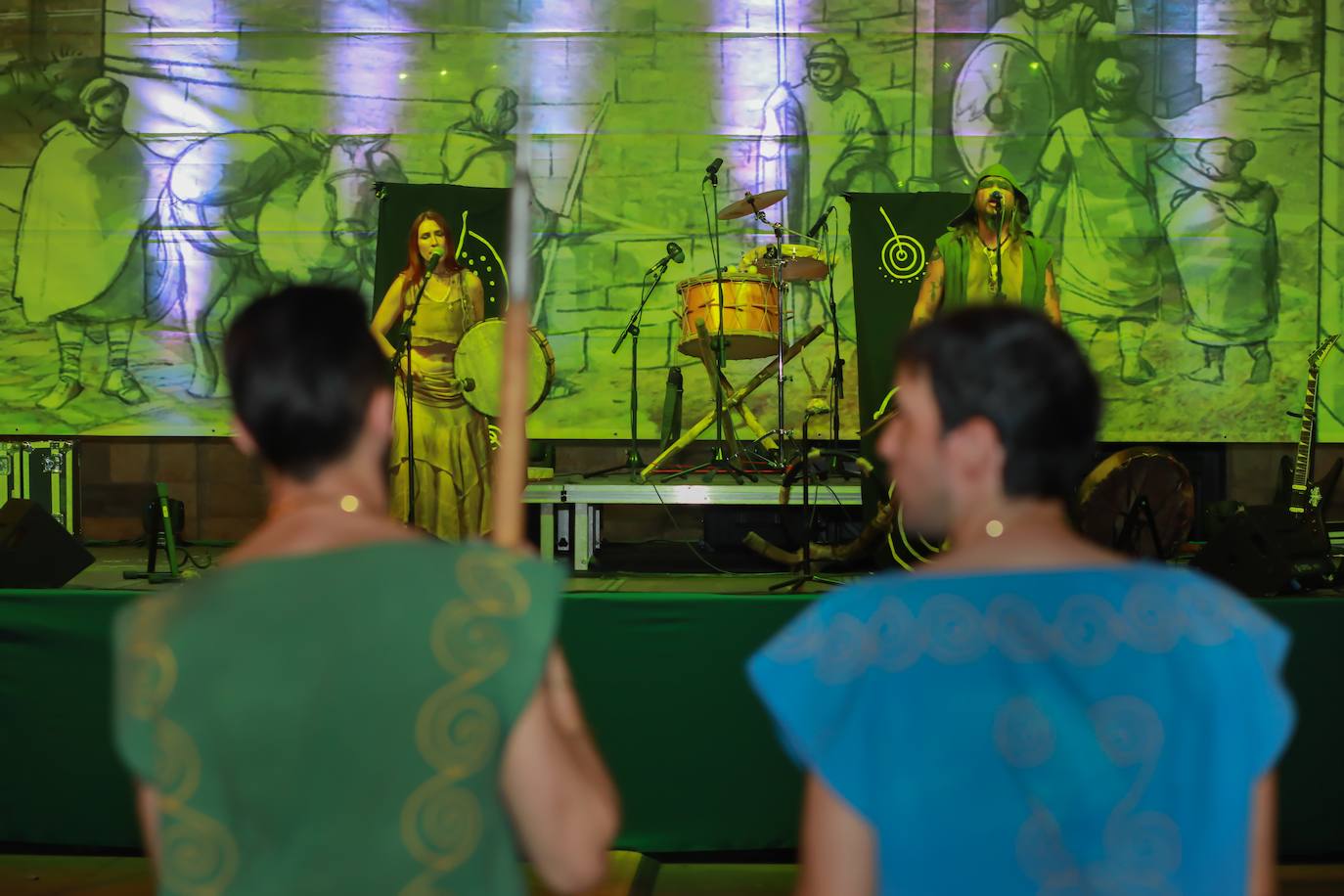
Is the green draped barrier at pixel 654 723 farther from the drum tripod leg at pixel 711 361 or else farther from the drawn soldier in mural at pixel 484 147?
the drawn soldier in mural at pixel 484 147

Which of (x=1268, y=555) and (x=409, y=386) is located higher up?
(x=409, y=386)

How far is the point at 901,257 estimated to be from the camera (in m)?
6.43

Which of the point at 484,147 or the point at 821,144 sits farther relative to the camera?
the point at 484,147

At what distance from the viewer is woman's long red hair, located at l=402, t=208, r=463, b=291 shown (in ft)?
21.0

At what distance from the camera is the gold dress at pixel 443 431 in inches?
251

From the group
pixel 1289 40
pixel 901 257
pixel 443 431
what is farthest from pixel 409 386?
pixel 1289 40

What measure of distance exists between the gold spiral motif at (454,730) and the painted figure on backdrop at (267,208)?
771cm

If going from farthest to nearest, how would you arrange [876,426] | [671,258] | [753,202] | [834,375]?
[671,258]
[753,202]
[834,375]
[876,426]

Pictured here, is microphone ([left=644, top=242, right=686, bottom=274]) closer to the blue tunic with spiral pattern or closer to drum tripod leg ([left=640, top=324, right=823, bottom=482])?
drum tripod leg ([left=640, top=324, right=823, bottom=482])

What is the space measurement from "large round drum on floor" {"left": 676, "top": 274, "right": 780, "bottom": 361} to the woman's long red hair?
146cm

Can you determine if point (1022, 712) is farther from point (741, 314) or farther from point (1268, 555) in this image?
point (741, 314)

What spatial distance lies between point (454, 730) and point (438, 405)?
5653 mm

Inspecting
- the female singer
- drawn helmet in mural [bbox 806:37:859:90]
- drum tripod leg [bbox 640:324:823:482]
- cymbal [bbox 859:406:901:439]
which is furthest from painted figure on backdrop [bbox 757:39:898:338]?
the female singer

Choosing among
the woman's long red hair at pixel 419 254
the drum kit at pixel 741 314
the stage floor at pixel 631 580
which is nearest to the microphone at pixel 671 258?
the drum kit at pixel 741 314
